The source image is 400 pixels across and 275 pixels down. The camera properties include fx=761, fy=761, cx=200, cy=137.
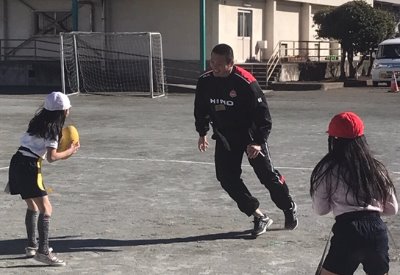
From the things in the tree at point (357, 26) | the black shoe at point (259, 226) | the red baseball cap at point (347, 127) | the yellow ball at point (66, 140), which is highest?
the tree at point (357, 26)

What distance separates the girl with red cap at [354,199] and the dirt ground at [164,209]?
165 centimetres

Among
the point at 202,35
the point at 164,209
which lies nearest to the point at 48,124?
the point at 164,209

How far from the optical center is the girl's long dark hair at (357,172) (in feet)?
13.9

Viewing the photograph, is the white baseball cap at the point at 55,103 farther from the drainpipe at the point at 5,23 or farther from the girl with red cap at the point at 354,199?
the drainpipe at the point at 5,23

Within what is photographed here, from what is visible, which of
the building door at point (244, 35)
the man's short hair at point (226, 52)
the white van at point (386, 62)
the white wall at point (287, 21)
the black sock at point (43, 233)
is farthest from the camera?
the white wall at point (287, 21)

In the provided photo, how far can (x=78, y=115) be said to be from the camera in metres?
19.3

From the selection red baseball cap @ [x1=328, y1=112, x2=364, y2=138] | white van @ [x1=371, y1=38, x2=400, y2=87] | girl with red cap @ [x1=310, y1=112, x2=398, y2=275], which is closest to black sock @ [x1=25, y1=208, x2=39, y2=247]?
girl with red cap @ [x1=310, y1=112, x2=398, y2=275]

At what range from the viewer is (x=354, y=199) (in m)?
4.29

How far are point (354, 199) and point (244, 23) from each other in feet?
101

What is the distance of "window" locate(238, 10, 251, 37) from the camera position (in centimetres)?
3419

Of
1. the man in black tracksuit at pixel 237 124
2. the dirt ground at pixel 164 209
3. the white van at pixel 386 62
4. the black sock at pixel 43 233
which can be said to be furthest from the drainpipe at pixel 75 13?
the black sock at pixel 43 233

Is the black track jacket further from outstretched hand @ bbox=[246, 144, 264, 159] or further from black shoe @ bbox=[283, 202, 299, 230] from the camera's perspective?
black shoe @ bbox=[283, 202, 299, 230]

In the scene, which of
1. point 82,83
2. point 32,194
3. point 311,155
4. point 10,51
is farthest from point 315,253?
point 10,51

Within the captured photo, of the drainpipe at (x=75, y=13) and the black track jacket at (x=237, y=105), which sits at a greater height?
the drainpipe at (x=75, y=13)
